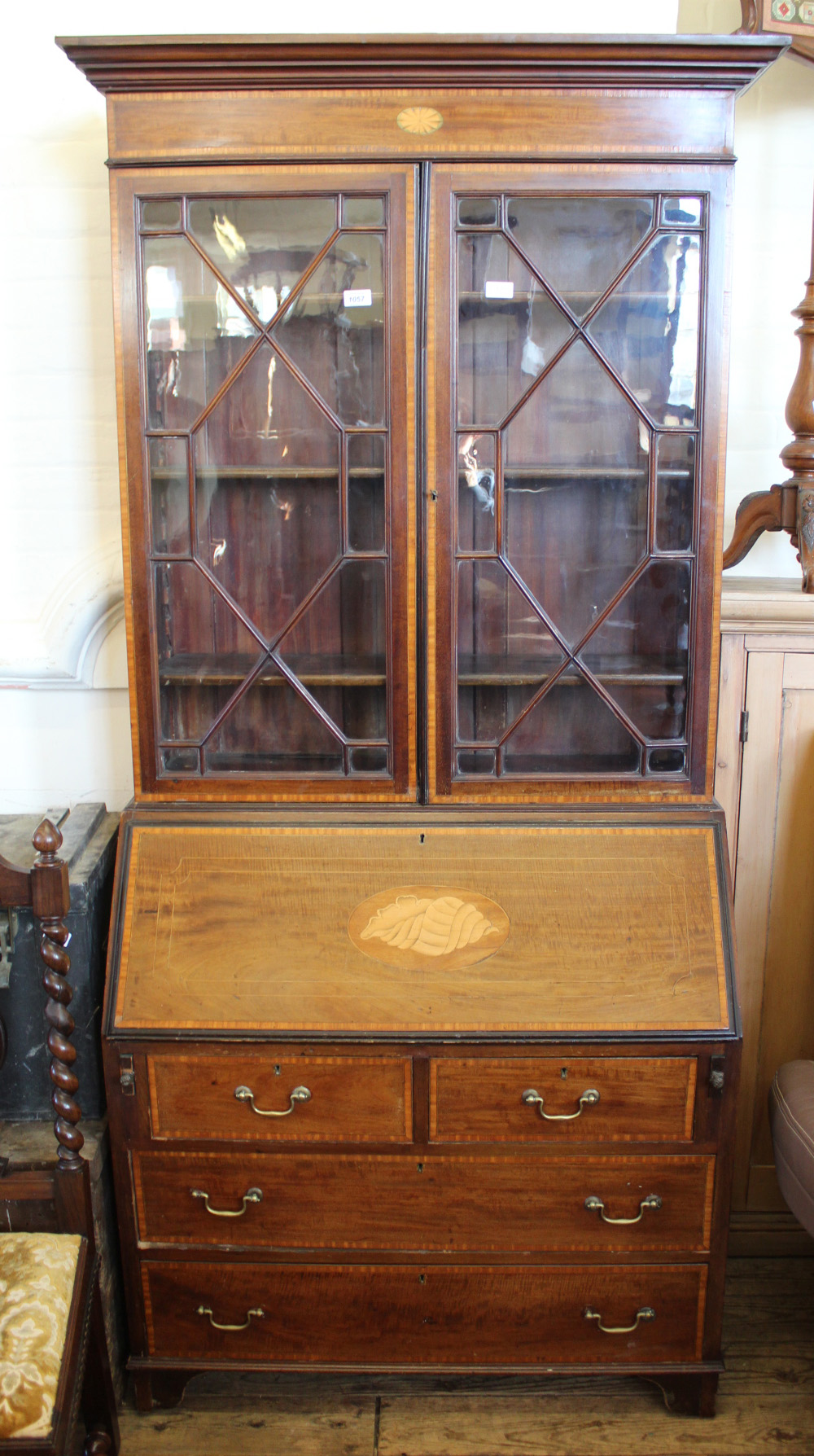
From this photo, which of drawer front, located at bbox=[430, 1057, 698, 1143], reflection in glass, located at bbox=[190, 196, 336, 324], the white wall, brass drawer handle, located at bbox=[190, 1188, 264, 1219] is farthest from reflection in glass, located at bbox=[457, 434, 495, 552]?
brass drawer handle, located at bbox=[190, 1188, 264, 1219]

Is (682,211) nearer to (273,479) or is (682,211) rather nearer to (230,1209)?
(273,479)

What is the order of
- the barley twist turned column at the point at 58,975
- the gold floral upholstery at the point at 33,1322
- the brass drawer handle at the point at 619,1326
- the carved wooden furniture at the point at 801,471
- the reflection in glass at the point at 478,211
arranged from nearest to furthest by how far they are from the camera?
the gold floral upholstery at the point at 33,1322 → the barley twist turned column at the point at 58,975 → the reflection in glass at the point at 478,211 → the brass drawer handle at the point at 619,1326 → the carved wooden furniture at the point at 801,471

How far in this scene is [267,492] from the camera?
1.71 m

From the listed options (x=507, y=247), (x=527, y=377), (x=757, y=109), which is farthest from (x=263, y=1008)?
(x=757, y=109)

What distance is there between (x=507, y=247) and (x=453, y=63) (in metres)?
0.26

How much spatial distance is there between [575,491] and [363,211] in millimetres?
556

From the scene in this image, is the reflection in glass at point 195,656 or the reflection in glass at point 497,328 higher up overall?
the reflection in glass at point 497,328

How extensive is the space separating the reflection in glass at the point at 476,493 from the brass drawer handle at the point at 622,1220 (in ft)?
3.56

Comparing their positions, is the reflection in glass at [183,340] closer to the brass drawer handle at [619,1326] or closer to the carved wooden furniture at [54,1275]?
the carved wooden furniture at [54,1275]

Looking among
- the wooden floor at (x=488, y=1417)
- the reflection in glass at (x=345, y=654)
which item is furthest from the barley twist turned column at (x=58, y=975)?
the wooden floor at (x=488, y=1417)

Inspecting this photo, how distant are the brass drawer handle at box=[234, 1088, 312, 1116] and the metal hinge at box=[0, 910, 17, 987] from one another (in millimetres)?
468

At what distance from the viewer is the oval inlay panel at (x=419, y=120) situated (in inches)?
59.1

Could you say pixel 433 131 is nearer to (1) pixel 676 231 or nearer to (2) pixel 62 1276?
(1) pixel 676 231

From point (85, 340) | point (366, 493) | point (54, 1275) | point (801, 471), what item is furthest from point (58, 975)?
point (801, 471)
